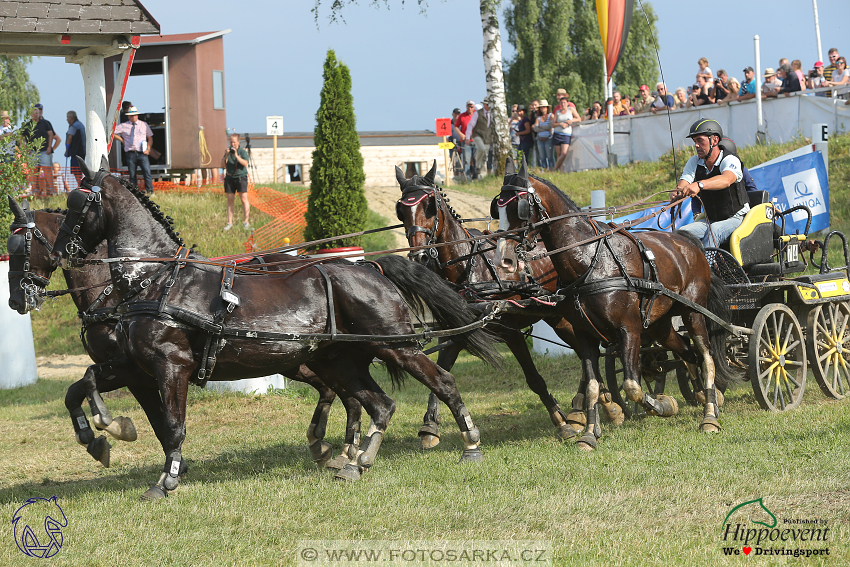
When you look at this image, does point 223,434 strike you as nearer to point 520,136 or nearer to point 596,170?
point 596,170

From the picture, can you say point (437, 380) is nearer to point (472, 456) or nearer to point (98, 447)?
point (472, 456)

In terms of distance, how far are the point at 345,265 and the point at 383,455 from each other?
1.79 metres

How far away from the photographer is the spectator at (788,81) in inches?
645

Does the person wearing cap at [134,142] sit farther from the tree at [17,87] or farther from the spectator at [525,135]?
the tree at [17,87]

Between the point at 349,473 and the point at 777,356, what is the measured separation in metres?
4.18

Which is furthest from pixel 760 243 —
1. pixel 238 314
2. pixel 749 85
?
pixel 749 85

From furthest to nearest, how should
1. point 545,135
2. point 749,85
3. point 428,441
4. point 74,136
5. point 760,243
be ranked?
point 545,135 → point 74,136 → point 749,85 → point 760,243 → point 428,441

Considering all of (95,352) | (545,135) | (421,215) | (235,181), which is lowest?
(95,352)

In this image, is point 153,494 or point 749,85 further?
point 749,85

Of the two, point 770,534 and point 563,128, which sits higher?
point 563,128

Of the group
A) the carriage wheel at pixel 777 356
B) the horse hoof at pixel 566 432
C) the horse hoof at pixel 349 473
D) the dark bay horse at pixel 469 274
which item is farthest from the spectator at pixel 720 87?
the horse hoof at pixel 349 473

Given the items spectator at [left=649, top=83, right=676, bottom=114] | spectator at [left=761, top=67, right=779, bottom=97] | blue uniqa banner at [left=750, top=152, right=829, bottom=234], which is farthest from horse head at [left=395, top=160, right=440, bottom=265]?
spectator at [left=649, top=83, right=676, bottom=114]

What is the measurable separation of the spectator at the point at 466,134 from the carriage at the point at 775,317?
1513cm

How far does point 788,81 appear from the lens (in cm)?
1650
